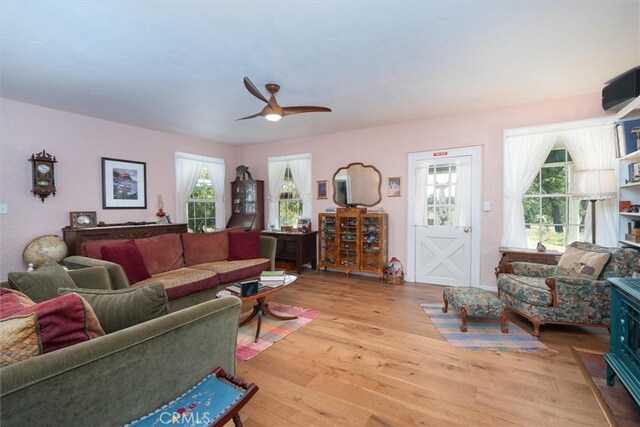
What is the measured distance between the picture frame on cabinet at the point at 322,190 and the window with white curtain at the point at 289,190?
0.68 ft

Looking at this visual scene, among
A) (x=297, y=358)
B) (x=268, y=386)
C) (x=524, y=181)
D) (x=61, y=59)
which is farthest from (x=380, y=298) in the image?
(x=61, y=59)

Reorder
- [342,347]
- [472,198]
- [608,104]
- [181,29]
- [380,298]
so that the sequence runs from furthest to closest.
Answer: [472,198] → [380,298] → [608,104] → [342,347] → [181,29]

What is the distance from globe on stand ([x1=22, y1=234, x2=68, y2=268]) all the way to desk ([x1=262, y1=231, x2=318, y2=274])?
304 centimetres

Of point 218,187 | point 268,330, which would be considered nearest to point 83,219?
point 218,187

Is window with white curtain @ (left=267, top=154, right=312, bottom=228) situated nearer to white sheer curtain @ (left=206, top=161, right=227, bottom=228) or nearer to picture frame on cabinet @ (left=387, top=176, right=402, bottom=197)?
white sheer curtain @ (left=206, top=161, right=227, bottom=228)

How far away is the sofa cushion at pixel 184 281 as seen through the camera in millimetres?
2934

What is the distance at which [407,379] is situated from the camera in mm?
2070

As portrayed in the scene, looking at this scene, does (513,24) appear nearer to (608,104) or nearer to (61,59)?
(608,104)

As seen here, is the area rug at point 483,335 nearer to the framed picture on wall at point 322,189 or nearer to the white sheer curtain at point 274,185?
the framed picture on wall at point 322,189

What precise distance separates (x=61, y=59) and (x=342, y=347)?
12.0ft

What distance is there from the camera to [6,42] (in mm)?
2291

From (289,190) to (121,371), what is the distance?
5091mm

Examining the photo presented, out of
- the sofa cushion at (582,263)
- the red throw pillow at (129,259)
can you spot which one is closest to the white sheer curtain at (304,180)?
the red throw pillow at (129,259)

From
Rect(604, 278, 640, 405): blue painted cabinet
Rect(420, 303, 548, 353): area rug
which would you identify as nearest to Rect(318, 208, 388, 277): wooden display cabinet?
Rect(420, 303, 548, 353): area rug
